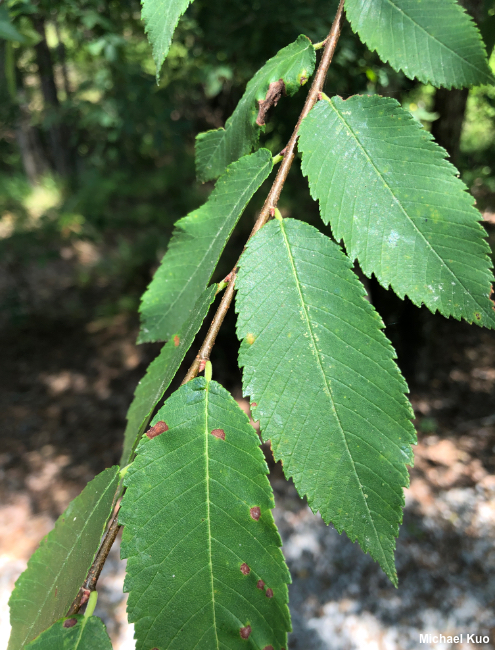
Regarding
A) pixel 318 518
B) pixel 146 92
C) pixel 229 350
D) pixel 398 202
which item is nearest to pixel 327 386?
pixel 398 202

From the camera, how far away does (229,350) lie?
4.43 meters

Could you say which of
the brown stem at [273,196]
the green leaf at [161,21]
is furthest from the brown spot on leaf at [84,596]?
the green leaf at [161,21]

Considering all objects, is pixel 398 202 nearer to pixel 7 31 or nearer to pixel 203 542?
pixel 203 542

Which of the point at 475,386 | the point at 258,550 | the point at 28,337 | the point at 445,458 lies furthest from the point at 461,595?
the point at 28,337

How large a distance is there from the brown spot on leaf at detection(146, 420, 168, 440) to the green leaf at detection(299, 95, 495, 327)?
0.33 metres

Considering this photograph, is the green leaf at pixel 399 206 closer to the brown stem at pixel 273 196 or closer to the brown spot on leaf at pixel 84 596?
the brown stem at pixel 273 196

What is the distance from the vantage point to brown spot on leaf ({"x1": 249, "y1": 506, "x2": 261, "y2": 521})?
1.72ft

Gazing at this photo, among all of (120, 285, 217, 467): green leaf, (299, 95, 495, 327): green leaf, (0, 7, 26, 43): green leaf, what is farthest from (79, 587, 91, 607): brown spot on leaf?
(0, 7, 26, 43): green leaf

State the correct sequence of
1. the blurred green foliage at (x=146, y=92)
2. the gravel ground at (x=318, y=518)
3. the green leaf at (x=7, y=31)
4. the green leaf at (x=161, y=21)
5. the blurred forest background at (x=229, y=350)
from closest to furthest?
the green leaf at (x=161, y=21) < the green leaf at (x=7, y=31) < the blurred green foliage at (x=146, y=92) < the blurred forest background at (x=229, y=350) < the gravel ground at (x=318, y=518)

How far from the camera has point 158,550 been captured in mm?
519

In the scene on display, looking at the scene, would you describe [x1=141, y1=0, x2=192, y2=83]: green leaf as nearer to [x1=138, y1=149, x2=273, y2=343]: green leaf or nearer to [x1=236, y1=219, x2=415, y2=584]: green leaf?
[x1=138, y1=149, x2=273, y2=343]: green leaf

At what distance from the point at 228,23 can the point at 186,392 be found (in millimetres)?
2192

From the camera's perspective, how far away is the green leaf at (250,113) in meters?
0.73

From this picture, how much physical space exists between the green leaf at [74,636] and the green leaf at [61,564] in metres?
0.02
